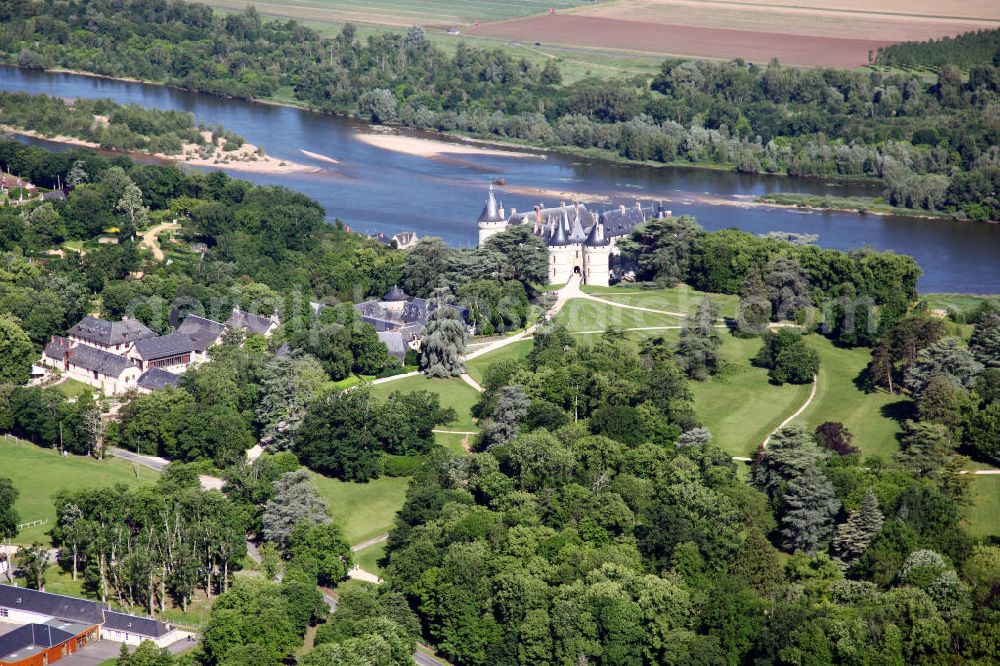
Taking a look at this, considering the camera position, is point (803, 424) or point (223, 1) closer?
point (803, 424)

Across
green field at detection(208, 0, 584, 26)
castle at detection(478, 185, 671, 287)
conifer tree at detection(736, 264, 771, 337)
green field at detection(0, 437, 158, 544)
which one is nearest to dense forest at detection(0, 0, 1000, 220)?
green field at detection(208, 0, 584, 26)

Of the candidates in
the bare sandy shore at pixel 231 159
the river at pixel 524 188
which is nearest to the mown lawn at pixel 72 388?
the river at pixel 524 188

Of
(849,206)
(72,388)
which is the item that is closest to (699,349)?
(72,388)

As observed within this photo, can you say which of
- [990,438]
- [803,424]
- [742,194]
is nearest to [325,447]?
[803,424]

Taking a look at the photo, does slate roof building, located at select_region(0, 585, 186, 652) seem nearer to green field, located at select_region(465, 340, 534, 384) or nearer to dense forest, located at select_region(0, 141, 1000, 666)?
dense forest, located at select_region(0, 141, 1000, 666)

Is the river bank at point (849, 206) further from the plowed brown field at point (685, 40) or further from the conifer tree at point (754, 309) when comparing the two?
the plowed brown field at point (685, 40)

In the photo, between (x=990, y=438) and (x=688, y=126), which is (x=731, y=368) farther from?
(x=688, y=126)
